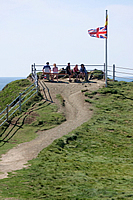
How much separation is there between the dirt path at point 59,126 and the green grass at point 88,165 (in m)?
0.63

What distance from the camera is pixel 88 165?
44.3 feet

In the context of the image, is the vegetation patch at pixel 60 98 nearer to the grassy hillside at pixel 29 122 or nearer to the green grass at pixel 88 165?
the grassy hillside at pixel 29 122

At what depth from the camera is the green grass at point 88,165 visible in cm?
973

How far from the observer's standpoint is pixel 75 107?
78.8ft

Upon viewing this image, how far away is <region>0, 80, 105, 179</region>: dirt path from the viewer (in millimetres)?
14861

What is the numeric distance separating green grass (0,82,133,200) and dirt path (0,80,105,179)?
63cm

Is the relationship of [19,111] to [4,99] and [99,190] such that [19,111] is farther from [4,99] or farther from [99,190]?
[99,190]

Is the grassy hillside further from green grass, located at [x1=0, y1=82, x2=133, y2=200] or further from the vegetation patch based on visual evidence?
green grass, located at [x1=0, y1=82, x2=133, y2=200]

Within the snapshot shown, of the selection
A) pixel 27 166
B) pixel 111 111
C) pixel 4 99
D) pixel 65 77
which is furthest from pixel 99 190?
pixel 65 77

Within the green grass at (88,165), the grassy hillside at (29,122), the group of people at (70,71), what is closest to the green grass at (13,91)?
the group of people at (70,71)

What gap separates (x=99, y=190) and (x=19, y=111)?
13.8 meters

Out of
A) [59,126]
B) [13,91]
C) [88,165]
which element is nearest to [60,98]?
[59,126]

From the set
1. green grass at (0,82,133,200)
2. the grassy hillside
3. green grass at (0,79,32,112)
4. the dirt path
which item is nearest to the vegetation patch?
the dirt path

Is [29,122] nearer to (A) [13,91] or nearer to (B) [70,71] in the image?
(A) [13,91]
